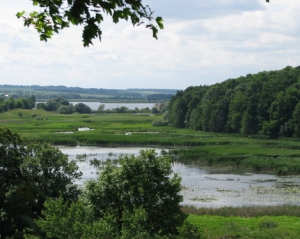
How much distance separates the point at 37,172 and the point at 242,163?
115ft

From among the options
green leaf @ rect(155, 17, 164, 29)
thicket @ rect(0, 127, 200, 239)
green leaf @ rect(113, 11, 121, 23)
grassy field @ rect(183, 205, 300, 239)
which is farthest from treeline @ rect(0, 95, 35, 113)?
green leaf @ rect(113, 11, 121, 23)

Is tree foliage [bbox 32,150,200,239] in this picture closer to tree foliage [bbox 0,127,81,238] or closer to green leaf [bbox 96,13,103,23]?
tree foliage [bbox 0,127,81,238]

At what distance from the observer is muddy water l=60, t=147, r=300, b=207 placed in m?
39.8

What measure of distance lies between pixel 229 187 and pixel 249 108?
56.6 metres

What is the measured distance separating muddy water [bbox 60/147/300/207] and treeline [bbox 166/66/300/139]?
36.6m

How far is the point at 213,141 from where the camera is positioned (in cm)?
8344

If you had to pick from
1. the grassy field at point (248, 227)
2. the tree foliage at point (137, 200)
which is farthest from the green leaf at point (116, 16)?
the grassy field at point (248, 227)

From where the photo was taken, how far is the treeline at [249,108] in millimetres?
92688

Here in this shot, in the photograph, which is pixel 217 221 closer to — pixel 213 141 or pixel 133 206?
pixel 133 206

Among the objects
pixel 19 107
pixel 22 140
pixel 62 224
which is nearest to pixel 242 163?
pixel 22 140

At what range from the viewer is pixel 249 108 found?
100562 millimetres

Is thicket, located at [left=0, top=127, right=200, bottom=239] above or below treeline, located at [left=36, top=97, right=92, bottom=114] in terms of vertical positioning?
above

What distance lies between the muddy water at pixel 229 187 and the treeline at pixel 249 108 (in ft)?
120

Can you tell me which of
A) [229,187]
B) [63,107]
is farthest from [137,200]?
[63,107]
